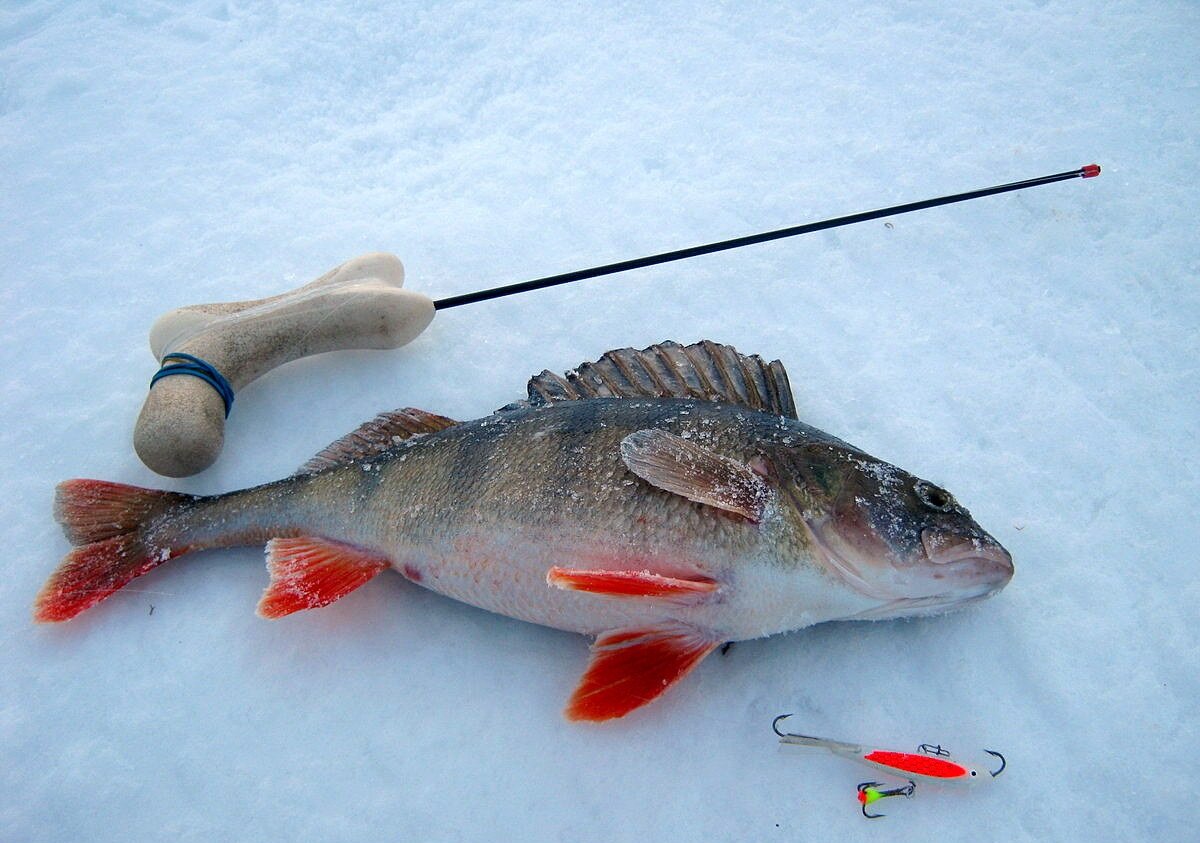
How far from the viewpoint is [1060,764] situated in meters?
1.59

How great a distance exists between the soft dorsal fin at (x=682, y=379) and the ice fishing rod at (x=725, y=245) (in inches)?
19.6

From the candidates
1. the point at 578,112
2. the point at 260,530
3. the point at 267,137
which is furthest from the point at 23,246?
the point at 578,112

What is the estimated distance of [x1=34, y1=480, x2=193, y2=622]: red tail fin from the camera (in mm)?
1896

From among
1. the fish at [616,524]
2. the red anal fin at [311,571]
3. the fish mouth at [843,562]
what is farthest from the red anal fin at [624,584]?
the red anal fin at [311,571]

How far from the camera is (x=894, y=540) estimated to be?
1.63 meters

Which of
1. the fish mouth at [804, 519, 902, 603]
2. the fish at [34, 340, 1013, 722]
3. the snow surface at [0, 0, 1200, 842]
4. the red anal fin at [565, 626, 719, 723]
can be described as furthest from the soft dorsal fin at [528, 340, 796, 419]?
the red anal fin at [565, 626, 719, 723]

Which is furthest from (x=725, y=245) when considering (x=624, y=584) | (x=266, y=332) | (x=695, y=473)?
(x=266, y=332)

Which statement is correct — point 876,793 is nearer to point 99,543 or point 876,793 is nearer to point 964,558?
point 964,558

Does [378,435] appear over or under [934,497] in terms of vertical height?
over

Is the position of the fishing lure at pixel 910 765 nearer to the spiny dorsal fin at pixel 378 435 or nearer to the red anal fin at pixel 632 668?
the red anal fin at pixel 632 668

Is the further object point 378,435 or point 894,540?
point 378,435

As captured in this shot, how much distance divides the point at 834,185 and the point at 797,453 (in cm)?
153

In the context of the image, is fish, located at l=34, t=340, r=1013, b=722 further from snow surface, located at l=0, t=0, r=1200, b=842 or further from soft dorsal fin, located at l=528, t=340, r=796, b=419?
snow surface, located at l=0, t=0, r=1200, b=842

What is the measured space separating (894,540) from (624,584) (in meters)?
0.58
